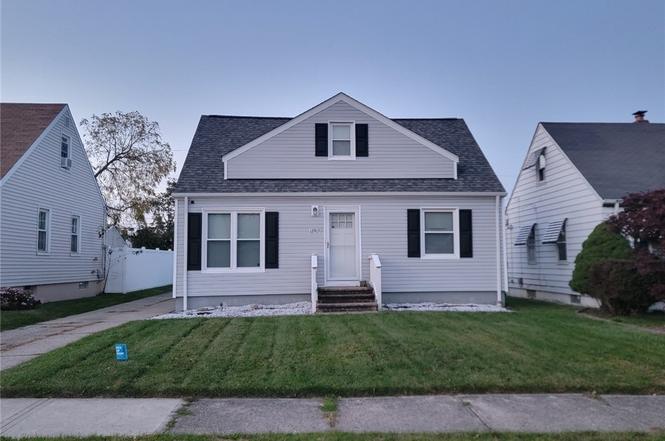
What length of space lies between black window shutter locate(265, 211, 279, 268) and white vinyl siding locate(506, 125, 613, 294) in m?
8.66

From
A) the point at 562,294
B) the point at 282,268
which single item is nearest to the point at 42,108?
the point at 282,268

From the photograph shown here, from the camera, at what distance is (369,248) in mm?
12570

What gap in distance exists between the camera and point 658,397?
17.7 ft

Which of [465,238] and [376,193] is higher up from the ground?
[376,193]

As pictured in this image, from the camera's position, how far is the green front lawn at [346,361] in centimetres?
557

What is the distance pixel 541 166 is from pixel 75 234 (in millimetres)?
17248

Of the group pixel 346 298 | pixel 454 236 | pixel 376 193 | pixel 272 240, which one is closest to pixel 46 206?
pixel 272 240

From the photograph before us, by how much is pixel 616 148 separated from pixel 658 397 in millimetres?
11777

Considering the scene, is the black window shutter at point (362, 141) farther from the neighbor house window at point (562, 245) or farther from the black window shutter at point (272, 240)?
the neighbor house window at point (562, 245)

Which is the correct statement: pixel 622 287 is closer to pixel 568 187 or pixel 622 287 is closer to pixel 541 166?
pixel 568 187

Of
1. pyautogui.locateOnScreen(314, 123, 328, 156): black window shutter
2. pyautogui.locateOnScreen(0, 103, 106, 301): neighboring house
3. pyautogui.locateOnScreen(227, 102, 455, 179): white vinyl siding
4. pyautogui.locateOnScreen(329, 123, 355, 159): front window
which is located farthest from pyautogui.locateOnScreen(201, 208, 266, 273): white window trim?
pyautogui.locateOnScreen(0, 103, 106, 301): neighboring house

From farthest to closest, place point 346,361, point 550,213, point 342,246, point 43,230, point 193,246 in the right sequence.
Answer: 1. point 43,230
2. point 550,213
3. point 342,246
4. point 193,246
5. point 346,361

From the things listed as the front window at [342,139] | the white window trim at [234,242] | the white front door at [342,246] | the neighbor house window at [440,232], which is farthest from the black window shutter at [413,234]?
the white window trim at [234,242]

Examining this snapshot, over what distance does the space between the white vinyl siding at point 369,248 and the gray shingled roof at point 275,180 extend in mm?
274
